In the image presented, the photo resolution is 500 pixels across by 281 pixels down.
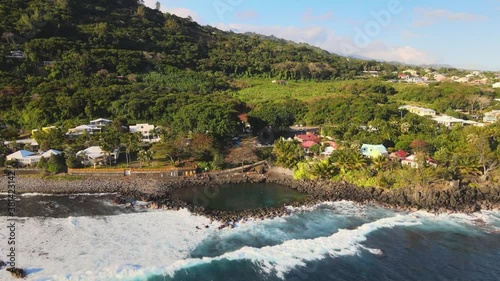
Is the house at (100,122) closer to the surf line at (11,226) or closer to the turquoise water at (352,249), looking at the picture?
the surf line at (11,226)

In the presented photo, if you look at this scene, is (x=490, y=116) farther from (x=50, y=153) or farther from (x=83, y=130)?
(x=50, y=153)

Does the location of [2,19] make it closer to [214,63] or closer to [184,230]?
[214,63]

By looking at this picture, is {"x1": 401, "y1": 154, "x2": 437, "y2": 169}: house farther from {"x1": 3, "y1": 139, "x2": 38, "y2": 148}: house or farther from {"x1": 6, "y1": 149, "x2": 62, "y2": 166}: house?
{"x1": 3, "y1": 139, "x2": 38, "y2": 148}: house

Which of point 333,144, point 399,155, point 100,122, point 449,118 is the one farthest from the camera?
point 449,118

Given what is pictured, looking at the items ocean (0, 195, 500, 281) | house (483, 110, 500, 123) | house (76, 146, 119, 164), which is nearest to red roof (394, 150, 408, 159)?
ocean (0, 195, 500, 281)

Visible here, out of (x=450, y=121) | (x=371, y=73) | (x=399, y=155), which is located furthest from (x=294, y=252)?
(x=371, y=73)
